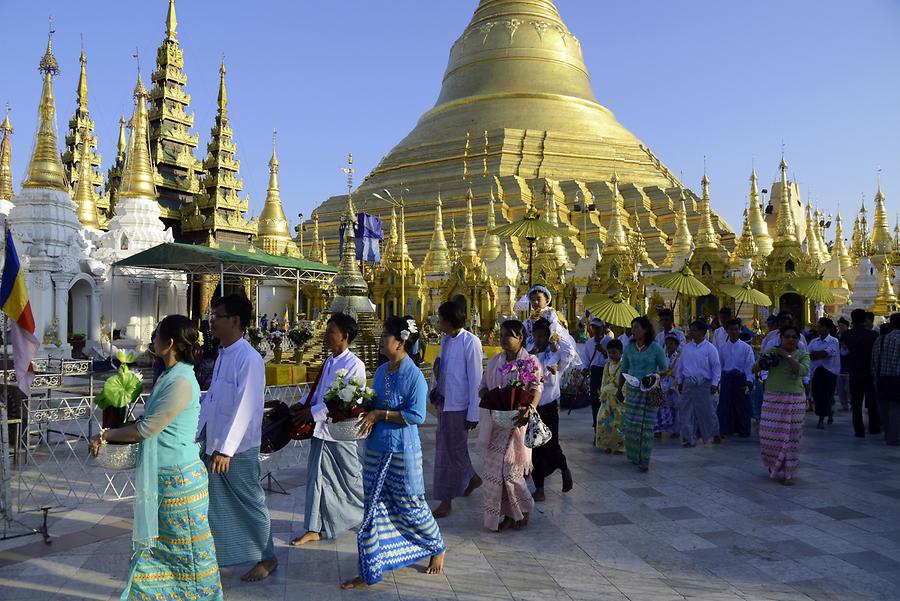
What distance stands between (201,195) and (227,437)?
31.9 meters

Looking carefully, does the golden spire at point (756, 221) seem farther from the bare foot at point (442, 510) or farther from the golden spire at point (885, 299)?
the bare foot at point (442, 510)

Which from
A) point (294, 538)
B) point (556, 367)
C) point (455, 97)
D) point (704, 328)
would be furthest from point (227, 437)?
point (455, 97)

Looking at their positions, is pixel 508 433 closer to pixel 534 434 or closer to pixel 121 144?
pixel 534 434

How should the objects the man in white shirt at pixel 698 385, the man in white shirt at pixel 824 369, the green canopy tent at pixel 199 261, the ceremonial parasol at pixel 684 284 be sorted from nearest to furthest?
the man in white shirt at pixel 698 385 → the man in white shirt at pixel 824 369 → the ceremonial parasol at pixel 684 284 → the green canopy tent at pixel 199 261

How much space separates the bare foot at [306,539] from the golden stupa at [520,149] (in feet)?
83.5

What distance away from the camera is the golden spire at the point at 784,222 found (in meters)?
20.4

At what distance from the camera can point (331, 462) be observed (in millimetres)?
5090

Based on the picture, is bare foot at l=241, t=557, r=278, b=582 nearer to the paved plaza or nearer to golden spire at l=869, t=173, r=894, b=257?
the paved plaza

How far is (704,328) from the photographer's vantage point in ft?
28.1

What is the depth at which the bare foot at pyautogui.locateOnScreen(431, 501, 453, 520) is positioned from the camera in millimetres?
5711

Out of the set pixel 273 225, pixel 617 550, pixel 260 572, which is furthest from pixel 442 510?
pixel 273 225

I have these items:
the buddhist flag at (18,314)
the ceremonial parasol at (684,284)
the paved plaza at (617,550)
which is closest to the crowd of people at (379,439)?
the paved plaza at (617,550)

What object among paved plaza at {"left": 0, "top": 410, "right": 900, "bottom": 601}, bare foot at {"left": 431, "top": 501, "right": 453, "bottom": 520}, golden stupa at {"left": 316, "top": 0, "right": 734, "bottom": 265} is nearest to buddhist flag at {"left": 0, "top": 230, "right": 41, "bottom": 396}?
paved plaza at {"left": 0, "top": 410, "right": 900, "bottom": 601}

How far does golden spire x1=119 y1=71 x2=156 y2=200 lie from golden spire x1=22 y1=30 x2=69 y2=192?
5.76m
